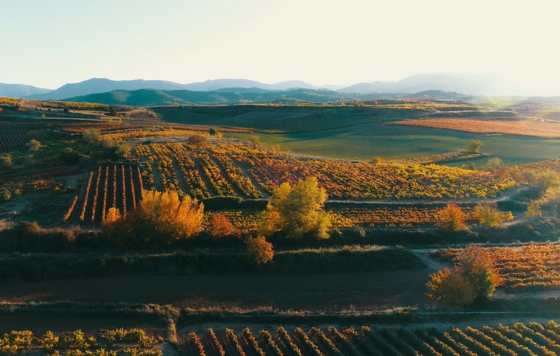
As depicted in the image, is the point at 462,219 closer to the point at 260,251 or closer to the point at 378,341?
the point at 260,251

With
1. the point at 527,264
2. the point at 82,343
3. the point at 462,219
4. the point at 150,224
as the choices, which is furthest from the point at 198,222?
the point at 527,264

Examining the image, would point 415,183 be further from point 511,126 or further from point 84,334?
point 511,126

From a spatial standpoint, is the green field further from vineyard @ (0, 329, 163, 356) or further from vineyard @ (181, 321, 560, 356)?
vineyard @ (0, 329, 163, 356)

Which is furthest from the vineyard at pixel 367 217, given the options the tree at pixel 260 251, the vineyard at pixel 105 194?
the vineyard at pixel 105 194

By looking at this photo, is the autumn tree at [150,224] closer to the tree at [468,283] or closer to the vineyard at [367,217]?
the vineyard at [367,217]

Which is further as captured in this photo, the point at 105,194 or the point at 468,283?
the point at 105,194

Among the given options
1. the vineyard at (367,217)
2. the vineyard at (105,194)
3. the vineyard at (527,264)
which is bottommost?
the vineyard at (527,264)
